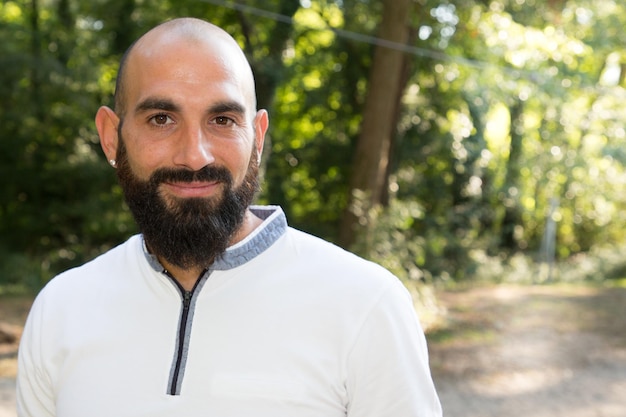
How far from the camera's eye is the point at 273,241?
5.56ft

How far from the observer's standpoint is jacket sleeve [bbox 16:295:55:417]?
1.73 m

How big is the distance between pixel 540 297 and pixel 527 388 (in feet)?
19.2

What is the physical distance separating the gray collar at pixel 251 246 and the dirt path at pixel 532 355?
5.75 meters

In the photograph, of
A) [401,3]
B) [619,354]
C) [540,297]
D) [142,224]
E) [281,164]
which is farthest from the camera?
[281,164]

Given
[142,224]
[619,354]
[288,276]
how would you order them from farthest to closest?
[619,354] < [142,224] < [288,276]

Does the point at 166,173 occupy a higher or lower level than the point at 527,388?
higher

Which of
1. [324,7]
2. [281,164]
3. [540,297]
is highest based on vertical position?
[324,7]

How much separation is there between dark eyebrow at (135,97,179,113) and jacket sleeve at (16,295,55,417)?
1.61 ft

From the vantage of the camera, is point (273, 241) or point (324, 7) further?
point (324, 7)

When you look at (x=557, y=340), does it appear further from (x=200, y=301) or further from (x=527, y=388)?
(x=200, y=301)

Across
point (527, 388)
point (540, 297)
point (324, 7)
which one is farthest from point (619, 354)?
point (324, 7)

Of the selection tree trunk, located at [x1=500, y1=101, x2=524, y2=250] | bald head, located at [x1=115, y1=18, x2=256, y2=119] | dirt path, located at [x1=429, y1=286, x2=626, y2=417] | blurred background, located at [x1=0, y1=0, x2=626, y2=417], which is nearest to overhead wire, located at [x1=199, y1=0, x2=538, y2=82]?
blurred background, located at [x1=0, y1=0, x2=626, y2=417]

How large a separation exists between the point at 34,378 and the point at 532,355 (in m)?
8.31

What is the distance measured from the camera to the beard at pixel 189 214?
5.41ft
